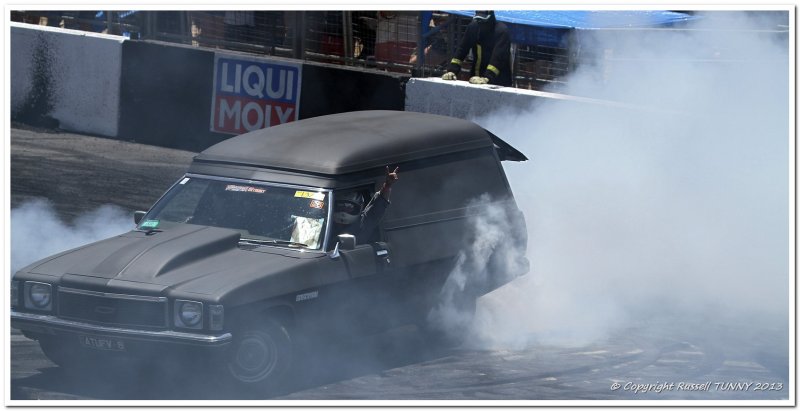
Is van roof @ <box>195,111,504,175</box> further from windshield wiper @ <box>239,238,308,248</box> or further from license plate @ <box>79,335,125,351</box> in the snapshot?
license plate @ <box>79,335,125,351</box>

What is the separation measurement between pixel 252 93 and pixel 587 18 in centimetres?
476

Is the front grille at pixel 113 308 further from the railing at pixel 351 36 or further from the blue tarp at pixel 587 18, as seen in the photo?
the blue tarp at pixel 587 18

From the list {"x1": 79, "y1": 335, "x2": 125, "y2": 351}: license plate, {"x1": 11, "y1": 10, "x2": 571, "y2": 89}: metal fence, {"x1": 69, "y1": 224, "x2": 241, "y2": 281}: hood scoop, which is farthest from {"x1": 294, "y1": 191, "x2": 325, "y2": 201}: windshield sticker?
{"x1": 11, "y1": 10, "x2": 571, "y2": 89}: metal fence

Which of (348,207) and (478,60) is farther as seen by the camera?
(478,60)

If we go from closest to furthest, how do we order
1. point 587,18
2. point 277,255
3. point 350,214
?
point 277,255, point 350,214, point 587,18

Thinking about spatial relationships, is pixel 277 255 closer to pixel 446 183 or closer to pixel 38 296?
pixel 38 296

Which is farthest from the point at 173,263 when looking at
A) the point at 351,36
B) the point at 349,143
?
the point at 351,36

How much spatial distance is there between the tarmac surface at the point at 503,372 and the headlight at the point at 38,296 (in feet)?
1.52

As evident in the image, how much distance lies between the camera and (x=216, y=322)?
7.38 meters

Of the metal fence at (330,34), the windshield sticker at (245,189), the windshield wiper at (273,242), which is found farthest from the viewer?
the metal fence at (330,34)

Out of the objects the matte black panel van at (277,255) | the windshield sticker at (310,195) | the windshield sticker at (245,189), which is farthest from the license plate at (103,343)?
the windshield sticker at (310,195)

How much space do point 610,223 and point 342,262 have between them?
→ 395 centimetres

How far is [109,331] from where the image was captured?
750cm

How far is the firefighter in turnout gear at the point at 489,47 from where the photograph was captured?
561 inches
